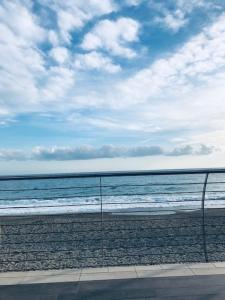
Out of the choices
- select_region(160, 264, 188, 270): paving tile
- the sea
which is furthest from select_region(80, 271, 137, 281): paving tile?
the sea

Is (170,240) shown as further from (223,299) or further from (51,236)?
(223,299)

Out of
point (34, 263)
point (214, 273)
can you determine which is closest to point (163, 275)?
point (214, 273)

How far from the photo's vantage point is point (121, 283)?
10.3 ft

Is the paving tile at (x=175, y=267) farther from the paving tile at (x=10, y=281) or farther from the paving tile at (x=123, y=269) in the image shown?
the paving tile at (x=10, y=281)

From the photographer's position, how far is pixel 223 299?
2713mm

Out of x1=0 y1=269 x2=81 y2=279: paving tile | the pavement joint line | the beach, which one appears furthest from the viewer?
the beach

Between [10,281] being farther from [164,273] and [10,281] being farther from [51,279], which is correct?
[164,273]

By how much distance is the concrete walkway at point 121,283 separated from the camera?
2875 millimetres

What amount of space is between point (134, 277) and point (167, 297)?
55 cm

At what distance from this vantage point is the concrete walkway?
288cm

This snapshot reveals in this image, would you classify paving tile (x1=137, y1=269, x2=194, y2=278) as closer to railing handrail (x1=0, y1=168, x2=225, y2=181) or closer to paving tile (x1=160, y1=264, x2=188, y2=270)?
paving tile (x1=160, y1=264, x2=188, y2=270)

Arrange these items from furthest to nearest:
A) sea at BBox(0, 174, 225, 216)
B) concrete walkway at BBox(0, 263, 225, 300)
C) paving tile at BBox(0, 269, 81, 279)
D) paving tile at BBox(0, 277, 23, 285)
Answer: sea at BBox(0, 174, 225, 216), paving tile at BBox(0, 269, 81, 279), paving tile at BBox(0, 277, 23, 285), concrete walkway at BBox(0, 263, 225, 300)

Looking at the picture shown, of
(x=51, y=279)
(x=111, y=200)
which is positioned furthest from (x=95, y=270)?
(x=111, y=200)

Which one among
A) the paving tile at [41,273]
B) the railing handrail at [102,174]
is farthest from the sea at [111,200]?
the paving tile at [41,273]
